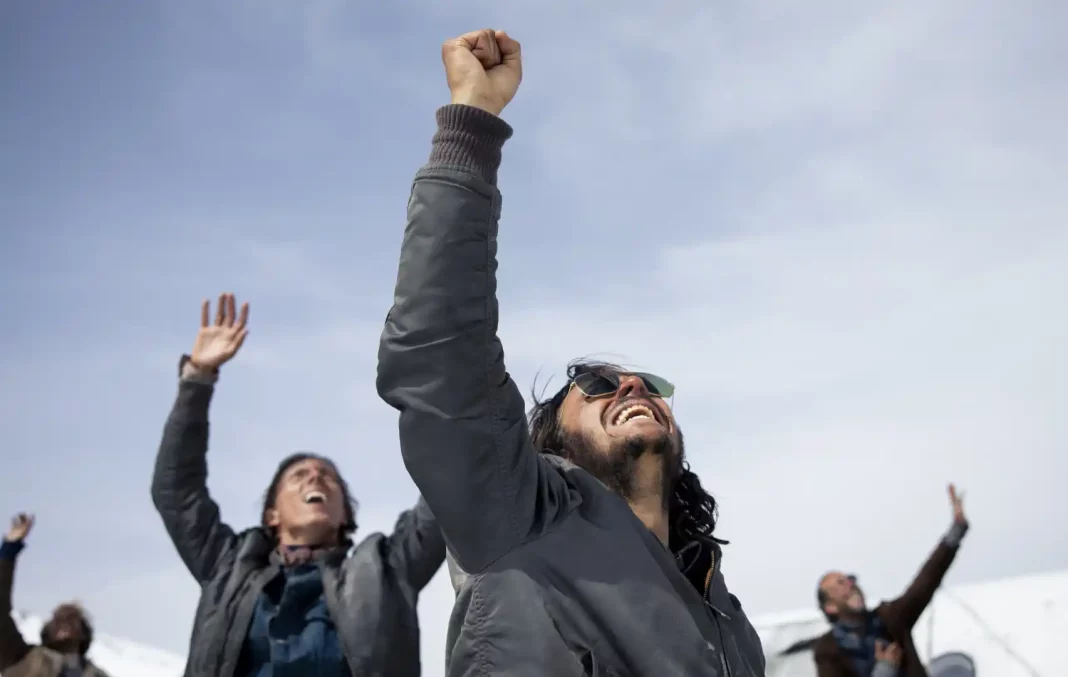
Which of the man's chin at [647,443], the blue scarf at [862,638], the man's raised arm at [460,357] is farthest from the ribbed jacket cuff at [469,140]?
the blue scarf at [862,638]

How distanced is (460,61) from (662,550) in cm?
106

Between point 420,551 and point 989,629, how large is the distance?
29.9 ft

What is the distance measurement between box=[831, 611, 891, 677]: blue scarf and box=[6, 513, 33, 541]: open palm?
5.03 m

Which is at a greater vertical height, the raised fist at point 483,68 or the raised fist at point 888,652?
the raised fist at point 483,68

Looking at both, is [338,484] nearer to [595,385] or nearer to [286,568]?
[286,568]

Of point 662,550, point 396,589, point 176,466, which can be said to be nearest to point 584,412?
point 662,550

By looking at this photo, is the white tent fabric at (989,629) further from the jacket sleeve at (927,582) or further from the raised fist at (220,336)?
the raised fist at (220,336)

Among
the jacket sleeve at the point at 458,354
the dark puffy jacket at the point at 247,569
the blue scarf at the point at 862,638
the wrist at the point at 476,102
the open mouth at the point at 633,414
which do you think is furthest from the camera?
the blue scarf at the point at 862,638

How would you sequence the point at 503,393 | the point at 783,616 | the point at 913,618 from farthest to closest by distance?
1. the point at 783,616
2. the point at 913,618
3. the point at 503,393

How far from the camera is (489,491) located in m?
1.74

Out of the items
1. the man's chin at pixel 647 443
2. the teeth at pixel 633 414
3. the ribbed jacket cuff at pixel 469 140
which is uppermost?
the ribbed jacket cuff at pixel 469 140

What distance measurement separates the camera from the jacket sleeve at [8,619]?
5250 mm

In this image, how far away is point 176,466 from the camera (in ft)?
13.0

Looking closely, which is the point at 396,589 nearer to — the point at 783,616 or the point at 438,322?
the point at 438,322
